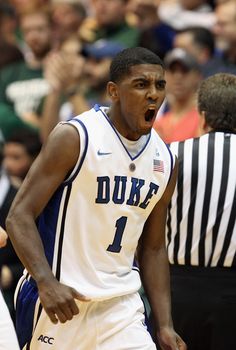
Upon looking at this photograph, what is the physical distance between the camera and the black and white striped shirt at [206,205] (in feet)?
18.8

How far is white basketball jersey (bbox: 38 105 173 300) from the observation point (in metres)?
4.86

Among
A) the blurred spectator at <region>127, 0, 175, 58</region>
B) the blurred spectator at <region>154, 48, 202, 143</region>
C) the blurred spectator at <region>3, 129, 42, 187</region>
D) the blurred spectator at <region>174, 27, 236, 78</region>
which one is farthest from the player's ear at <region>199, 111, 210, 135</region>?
the blurred spectator at <region>127, 0, 175, 58</region>

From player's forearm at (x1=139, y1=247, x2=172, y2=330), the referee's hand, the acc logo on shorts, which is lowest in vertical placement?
the acc logo on shorts

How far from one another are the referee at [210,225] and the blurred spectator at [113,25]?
463 centimetres

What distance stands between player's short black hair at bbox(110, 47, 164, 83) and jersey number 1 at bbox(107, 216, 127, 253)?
2.16 feet

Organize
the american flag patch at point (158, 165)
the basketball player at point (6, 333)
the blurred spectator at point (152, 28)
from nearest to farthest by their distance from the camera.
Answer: the basketball player at point (6, 333) < the american flag patch at point (158, 165) < the blurred spectator at point (152, 28)

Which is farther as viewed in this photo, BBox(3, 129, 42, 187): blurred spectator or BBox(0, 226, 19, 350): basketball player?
BBox(3, 129, 42, 187): blurred spectator

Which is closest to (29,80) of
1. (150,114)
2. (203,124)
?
(203,124)

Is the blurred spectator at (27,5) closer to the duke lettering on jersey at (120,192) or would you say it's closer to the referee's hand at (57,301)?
the duke lettering on jersey at (120,192)

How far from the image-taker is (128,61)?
4891 millimetres

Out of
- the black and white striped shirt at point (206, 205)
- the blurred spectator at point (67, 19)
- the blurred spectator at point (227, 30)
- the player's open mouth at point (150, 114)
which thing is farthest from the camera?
the blurred spectator at point (67, 19)

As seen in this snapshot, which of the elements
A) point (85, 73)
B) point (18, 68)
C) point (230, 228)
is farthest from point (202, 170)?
point (18, 68)

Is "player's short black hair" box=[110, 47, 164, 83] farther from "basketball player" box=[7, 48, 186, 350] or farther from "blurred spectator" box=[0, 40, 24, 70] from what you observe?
"blurred spectator" box=[0, 40, 24, 70]

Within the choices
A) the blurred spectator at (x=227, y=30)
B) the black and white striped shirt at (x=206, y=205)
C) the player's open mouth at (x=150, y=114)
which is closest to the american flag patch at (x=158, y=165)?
the player's open mouth at (x=150, y=114)
